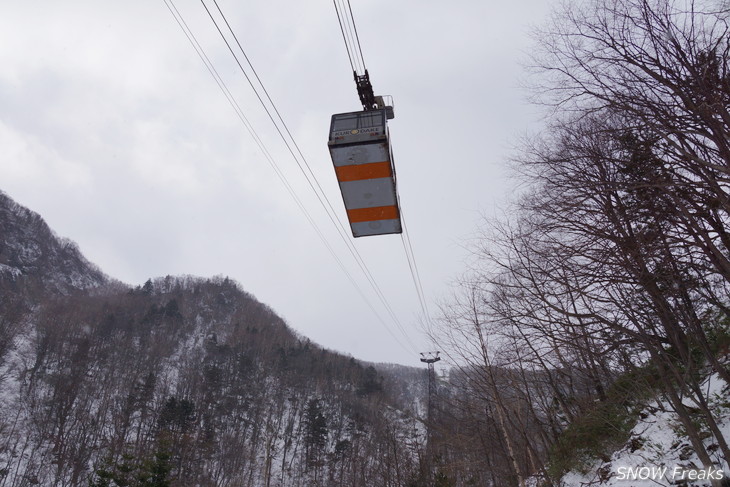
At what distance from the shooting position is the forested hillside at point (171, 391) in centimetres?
4041

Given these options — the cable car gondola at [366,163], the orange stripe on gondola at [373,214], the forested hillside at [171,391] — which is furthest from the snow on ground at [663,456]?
the forested hillside at [171,391]

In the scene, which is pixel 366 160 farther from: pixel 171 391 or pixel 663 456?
pixel 171 391

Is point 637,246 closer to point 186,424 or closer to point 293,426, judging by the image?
point 186,424

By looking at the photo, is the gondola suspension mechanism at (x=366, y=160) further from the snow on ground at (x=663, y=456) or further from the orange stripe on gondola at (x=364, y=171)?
the snow on ground at (x=663, y=456)

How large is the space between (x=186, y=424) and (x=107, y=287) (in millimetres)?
93058

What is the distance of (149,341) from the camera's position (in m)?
81.8

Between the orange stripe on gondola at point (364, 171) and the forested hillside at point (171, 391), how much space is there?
59.3 feet

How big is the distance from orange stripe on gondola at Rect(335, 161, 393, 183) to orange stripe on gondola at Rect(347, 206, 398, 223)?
98cm

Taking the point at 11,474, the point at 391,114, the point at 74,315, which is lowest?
the point at 11,474

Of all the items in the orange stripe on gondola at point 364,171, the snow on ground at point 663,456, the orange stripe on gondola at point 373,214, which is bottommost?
the snow on ground at point 663,456

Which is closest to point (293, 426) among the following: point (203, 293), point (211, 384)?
point (211, 384)

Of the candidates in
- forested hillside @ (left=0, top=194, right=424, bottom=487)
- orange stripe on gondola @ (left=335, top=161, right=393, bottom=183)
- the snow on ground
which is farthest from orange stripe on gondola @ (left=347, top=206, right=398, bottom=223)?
forested hillside @ (left=0, top=194, right=424, bottom=487)

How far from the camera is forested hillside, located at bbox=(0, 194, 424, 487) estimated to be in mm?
40406

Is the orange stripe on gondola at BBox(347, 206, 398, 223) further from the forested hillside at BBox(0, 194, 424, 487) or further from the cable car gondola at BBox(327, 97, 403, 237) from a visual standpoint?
the forested hillside at BBox(0, 194, 424, 487)
